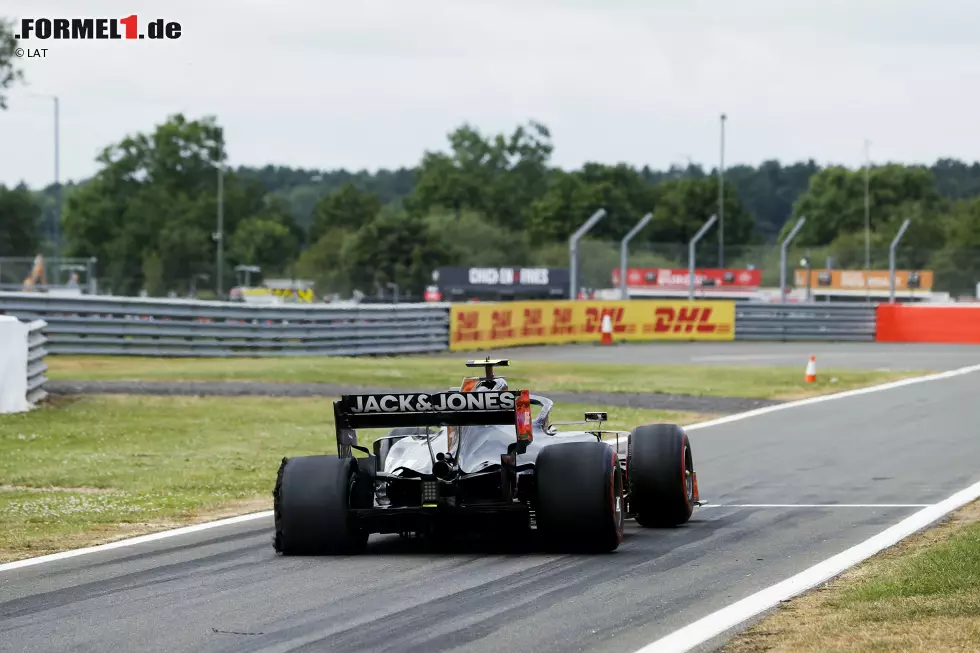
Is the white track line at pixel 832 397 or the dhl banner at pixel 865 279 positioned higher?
the dhl banner at pixel 865 279

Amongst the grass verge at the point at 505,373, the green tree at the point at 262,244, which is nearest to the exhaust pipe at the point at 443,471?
the grass verge at the point at 505,373

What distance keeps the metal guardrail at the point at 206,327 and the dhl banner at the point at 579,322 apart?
123 inches

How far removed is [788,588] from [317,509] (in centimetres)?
291

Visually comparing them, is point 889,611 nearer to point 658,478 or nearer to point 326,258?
point 658,478

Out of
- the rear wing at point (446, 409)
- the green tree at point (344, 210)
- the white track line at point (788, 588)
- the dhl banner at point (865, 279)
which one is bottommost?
the white track line at point (788, 588)

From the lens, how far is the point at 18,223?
10312cm

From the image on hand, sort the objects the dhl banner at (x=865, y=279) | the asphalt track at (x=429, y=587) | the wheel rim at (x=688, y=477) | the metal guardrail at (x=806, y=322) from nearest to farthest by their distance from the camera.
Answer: the asphalt track at (x=429, y=587)
the wheel rim at (x=688, y=477)
the metal guardrail at (x=806, y=322)
the dhl banner at (x=865, y=279)

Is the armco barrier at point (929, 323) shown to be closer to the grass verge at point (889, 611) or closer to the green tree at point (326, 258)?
the grass verge at point (889, 611)

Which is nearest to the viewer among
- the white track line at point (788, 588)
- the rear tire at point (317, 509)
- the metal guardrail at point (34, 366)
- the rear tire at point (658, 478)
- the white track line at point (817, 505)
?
the white track line at point (788, 588)

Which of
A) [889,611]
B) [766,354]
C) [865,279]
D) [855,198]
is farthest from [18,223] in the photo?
[889,611]

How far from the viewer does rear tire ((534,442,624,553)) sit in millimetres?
9281

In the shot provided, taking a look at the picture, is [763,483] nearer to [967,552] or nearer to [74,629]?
[967,552]

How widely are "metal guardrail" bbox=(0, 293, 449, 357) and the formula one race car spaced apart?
18.8 meters

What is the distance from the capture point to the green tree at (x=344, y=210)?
14550 centimetres
